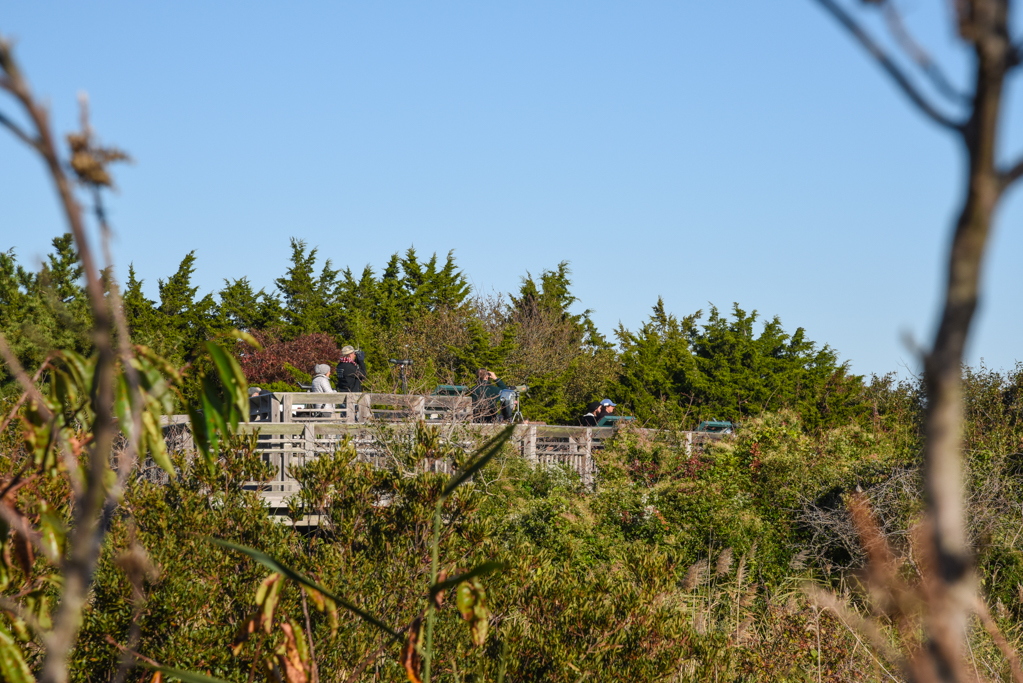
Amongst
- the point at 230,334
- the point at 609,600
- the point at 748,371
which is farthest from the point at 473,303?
the point at 230,334

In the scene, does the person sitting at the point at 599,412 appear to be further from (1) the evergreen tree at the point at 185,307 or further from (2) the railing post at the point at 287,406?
(1) the evergreen tree at the point at 185,307

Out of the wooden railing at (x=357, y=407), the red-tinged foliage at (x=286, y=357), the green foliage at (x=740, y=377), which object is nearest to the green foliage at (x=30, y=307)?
the wooden railing at (x=357, y=407)

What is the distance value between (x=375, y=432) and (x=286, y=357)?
1430 cm

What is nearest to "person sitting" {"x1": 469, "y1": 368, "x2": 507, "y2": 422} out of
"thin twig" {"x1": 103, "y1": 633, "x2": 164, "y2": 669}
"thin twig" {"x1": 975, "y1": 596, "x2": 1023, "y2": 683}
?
"thin twig" {"x1": 103, "y1": 633, "x2": 164, "y2": 669}

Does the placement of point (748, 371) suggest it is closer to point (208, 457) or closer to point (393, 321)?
point (393, 321)

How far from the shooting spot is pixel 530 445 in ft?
45.7

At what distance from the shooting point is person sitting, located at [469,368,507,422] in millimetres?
13766

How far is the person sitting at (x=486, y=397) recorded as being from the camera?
542 inches

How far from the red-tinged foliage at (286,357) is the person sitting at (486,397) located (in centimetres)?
1030

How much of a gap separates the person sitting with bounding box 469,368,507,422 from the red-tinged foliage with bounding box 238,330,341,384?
1030 centimetres

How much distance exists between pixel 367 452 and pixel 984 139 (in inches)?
482

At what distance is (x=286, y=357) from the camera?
84.2ft

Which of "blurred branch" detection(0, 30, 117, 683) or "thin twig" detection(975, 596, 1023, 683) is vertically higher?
"blurred branch" detection(0, 30, 117, 683)

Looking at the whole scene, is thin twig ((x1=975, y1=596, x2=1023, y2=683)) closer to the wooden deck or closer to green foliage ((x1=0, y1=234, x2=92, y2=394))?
the wooden deck
